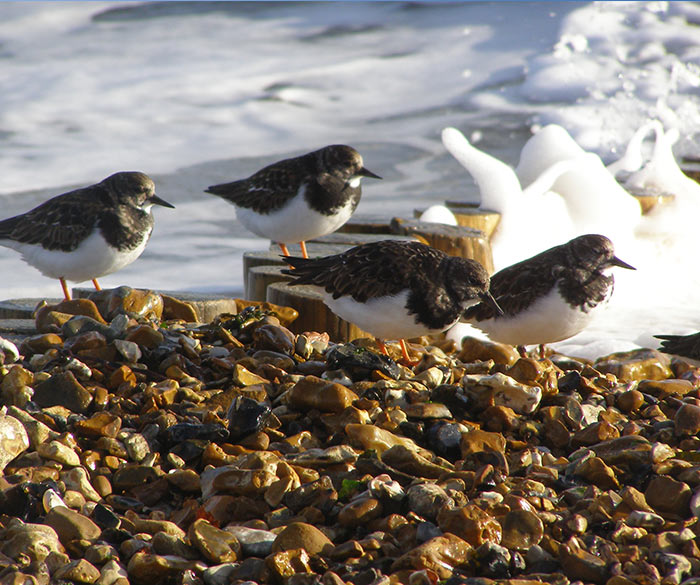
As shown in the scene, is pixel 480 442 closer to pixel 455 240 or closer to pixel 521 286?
pixel 521 286

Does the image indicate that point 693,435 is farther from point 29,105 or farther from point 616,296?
point 29,105

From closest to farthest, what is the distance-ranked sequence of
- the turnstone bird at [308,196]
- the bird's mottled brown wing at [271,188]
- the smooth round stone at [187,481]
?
the smooth round stone at [187,481], the turnstone bird at [308,196], the bird's mottled brown wing at [271,188]

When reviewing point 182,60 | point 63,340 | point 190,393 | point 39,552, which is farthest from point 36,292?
point 182,60

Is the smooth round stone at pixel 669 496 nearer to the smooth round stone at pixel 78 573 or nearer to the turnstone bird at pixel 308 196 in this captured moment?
the smooth round stone at pixel 78 573

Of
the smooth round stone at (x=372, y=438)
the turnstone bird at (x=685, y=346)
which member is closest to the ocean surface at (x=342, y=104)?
the turnstone bird at (x=685, y=346)

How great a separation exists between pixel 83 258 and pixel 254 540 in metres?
2.71

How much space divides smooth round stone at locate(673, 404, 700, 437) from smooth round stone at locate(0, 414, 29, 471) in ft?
6.79

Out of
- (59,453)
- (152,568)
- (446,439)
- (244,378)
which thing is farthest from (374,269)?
(152,568)

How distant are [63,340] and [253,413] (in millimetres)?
1101

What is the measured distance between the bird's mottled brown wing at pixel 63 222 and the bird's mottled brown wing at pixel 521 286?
2.00 m

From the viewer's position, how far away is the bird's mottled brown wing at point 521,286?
3.83m

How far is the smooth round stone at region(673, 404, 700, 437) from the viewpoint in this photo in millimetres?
2943

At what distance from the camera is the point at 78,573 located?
2076mm

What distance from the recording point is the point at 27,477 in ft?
8.29
